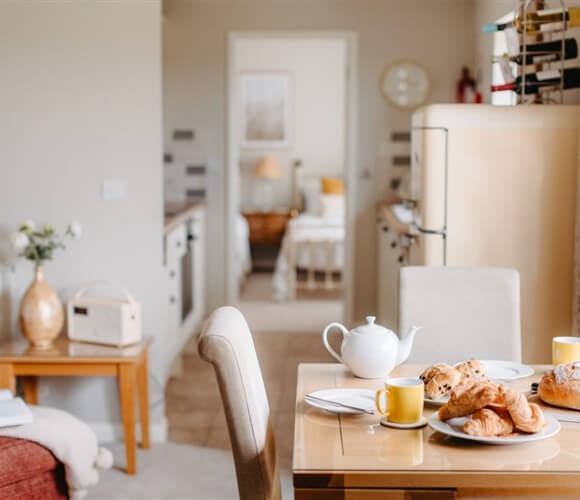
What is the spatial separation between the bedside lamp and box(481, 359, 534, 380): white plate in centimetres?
681

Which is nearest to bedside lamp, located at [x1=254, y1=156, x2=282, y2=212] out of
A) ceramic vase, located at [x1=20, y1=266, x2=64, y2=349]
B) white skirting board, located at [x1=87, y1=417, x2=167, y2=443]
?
white skirting board, located at [x1=87, y1=417, x2=167, y2=443]

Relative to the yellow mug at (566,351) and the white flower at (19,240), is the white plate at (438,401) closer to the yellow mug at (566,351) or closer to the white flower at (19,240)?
the yellow mug at (566,351)

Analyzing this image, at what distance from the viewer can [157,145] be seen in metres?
3.91

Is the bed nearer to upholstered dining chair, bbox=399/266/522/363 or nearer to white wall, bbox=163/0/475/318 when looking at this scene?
white wall, bbox=163/0/475/318

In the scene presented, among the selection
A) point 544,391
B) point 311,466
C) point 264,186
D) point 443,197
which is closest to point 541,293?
point 443,197

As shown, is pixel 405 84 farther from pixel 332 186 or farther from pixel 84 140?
pixel 84 140

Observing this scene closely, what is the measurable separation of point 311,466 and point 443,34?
5.13 meters

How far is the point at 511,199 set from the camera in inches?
142

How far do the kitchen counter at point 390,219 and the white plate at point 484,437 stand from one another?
253cm

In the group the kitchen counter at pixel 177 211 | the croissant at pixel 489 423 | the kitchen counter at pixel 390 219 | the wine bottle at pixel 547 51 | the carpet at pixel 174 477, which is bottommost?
the carpet at pixel 174 477

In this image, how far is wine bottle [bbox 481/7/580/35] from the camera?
3434 millimetres

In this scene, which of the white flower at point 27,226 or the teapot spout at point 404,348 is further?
the white flower at point 27,226

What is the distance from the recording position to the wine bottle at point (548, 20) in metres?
→ 3.43

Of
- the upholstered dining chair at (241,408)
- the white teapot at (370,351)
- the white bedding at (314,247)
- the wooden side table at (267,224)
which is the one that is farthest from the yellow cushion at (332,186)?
the upholstered dining chair at (241,408)
